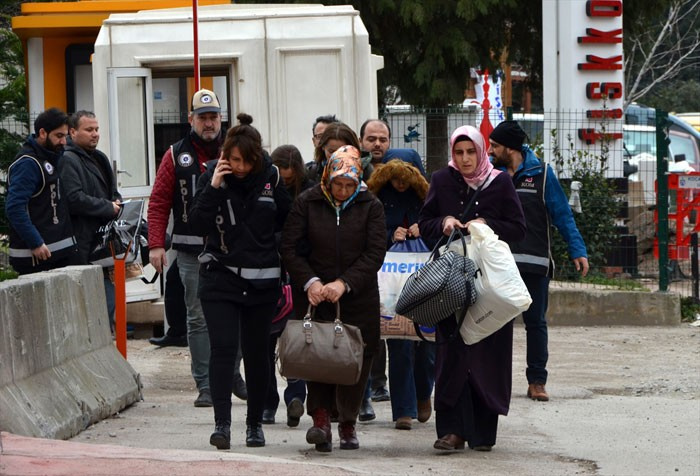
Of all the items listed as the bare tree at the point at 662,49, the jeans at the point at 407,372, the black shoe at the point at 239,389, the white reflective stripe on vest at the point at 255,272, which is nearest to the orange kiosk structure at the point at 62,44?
the black shoe at the point at 239,389

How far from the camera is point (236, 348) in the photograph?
290 inches

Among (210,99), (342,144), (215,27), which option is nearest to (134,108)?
(215,27)

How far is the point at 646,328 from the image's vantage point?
14.2 m

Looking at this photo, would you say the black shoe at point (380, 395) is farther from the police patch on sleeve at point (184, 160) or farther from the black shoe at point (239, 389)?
the police patch on sleeve at point (184, 160)

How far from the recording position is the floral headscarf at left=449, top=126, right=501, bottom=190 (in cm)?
769

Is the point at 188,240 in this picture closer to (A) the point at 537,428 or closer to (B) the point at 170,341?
(A) the point at 537,428

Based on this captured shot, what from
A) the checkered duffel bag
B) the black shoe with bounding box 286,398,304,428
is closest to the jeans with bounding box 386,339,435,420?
the black shoe with bounding box 286,398,304,428

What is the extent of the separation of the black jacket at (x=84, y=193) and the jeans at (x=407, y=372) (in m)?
2.66

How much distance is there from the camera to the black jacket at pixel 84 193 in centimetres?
987

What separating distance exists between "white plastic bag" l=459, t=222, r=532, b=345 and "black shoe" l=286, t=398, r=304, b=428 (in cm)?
129

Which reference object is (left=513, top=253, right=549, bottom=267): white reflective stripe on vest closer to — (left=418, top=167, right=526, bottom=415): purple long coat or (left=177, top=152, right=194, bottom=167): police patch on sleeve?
(left=418, top=167, right=526, bottom=415): purple long coat

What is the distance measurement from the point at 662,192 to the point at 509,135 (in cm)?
559

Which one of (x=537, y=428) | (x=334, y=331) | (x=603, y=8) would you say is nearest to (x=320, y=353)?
(x=334, y=331)

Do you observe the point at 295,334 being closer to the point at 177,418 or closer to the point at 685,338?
the point at 177,418
